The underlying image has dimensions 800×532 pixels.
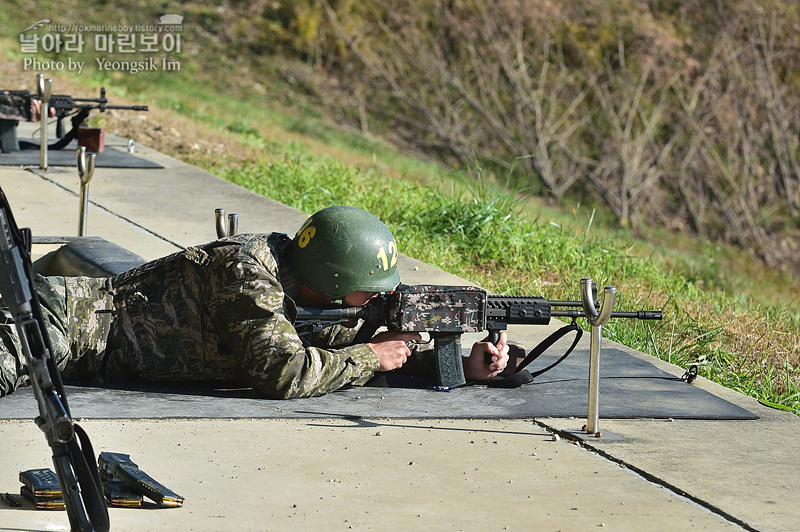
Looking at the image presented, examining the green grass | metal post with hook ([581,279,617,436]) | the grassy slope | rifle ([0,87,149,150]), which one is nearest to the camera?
metal post with hook ([581,279,617,436])

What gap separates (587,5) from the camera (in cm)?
2336

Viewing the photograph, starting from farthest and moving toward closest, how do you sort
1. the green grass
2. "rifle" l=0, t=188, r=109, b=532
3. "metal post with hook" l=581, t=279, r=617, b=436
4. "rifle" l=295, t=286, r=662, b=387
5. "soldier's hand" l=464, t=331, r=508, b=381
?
the green grass < "soldier's hand" l=464, t=331, r=508, b=381 < "rifle" l=295, t=286, r=662, b=387 < "metal post with hook" l=581, t=279, r=617, b=436 < "rifle" l=0, t=188, r=109, b=532

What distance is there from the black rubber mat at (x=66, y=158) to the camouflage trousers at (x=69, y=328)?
282 inches

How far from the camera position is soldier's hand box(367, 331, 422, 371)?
4902mm

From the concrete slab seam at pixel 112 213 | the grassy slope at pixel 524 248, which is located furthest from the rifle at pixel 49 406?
the concrete slab seam at pixel 112 213

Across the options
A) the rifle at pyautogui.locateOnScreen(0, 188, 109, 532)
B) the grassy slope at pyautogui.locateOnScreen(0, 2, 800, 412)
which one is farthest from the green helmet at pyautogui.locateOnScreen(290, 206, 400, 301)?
the grassy slope at pyautogui.locateOnScreen(0, 2, 800, 412)

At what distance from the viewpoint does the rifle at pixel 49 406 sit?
9.98ft

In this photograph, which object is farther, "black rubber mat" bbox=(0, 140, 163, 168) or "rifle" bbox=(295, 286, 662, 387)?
"black rubber mat" bbox=(0, 140, 163, 168)

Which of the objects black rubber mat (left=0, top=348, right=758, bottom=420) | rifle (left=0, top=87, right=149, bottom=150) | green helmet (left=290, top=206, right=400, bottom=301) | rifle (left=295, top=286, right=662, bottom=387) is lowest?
black rubber mat (left=0, top=348, right=758, bottom=420)

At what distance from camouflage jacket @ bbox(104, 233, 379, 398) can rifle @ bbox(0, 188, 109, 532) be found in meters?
1.42

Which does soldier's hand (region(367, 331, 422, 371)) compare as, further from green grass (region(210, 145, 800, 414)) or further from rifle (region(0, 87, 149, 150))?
rifle (region(0, 87, 149, 150))

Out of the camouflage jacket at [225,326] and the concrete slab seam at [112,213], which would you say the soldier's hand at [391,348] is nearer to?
the camouflage jacket at [225,326]

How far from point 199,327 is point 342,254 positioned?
0.67 m

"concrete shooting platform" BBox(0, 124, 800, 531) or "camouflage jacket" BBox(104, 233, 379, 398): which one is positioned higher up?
"camouflage jacket" BBox(104, 233, 379, 398)
